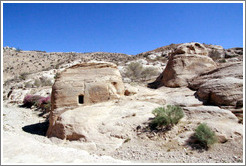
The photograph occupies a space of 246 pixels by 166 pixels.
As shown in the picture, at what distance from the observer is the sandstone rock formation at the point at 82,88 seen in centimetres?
1048

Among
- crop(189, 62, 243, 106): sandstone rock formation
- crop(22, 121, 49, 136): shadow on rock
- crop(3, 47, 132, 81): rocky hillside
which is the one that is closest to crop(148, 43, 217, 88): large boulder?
crop(189, 62, 243, 106): sandstone rock formation

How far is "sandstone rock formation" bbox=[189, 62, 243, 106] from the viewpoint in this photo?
9219 millimetres

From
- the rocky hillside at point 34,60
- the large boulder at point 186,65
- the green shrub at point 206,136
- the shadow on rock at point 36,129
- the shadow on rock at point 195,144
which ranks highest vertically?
the rocky hillside at point 34,60

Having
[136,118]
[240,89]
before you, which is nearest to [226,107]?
[240,89]

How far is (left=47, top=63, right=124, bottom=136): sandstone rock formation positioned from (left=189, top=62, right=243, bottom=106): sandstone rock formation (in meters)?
4.90

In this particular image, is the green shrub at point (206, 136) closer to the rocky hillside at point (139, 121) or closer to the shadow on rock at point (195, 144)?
the shadow on rock at point (195, 144)

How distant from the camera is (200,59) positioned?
13828 millimetres

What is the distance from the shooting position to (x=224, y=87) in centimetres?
960

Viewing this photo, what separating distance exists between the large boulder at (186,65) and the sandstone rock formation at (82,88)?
14.3 feet

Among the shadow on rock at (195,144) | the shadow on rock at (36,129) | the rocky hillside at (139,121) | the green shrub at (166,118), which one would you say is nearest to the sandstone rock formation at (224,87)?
the rocky hillside at (139,121)

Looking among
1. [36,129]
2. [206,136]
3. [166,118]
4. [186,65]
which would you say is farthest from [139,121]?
[36,129]

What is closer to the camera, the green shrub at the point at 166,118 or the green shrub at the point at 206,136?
the green shrub at the point at 206,136

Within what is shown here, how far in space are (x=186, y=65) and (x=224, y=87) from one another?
435 centimetres

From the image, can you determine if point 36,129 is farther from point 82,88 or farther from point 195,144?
point 195,144
